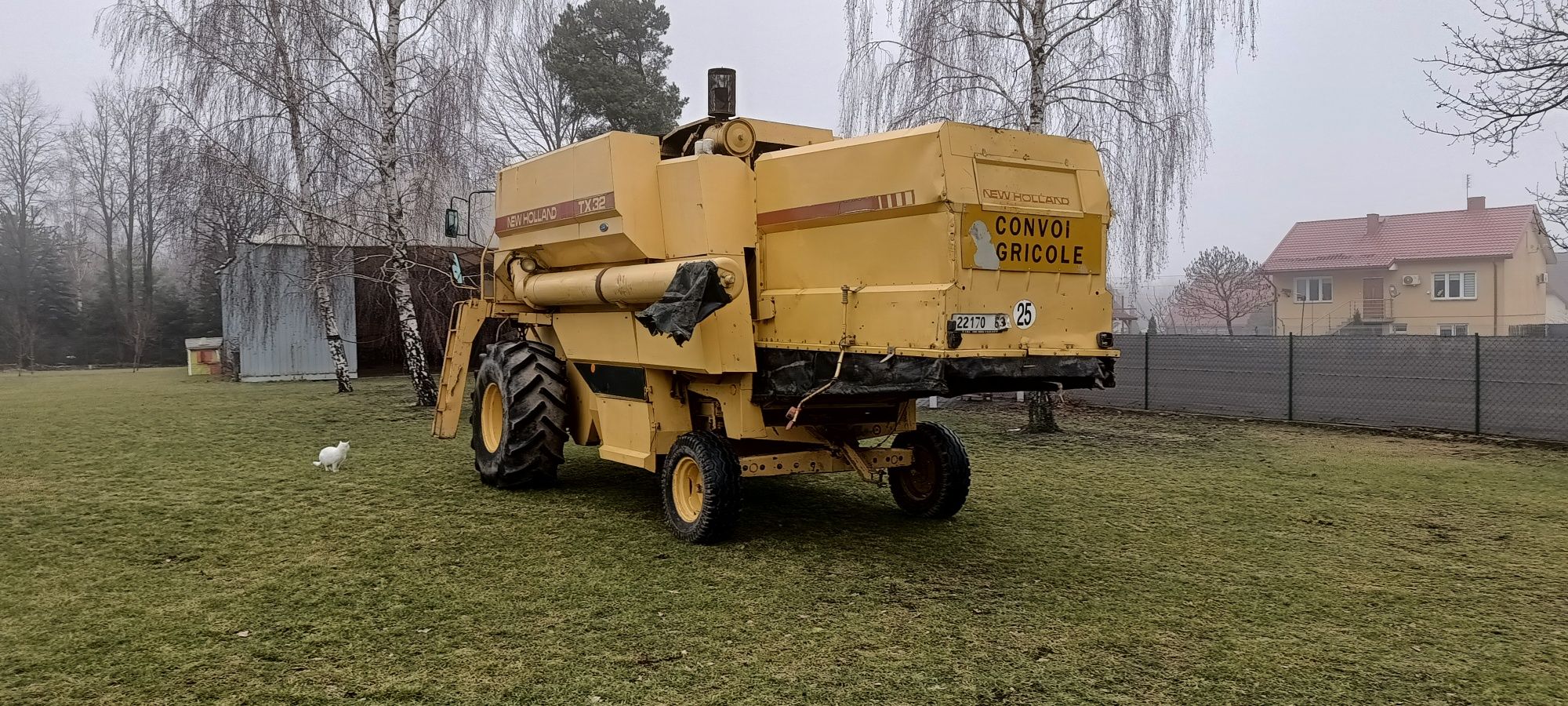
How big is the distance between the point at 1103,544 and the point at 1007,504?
1424 mm

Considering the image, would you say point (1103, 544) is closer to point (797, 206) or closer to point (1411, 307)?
point (797, 206)

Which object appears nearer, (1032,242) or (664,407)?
(1032,242)

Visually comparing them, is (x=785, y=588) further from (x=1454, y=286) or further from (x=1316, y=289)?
(x=1316, y=289)

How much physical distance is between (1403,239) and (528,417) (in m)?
36.7

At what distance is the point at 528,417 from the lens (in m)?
7.91

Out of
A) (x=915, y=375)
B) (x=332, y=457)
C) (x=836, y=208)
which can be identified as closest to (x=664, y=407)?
(x=836, y=208)

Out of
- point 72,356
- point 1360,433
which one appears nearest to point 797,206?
point 1360,433

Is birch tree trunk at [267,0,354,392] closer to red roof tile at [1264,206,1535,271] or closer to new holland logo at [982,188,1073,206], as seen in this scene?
new holland logo at [982,188,1073,206]

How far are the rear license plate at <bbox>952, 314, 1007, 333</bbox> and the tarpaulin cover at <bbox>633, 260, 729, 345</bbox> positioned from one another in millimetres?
1431

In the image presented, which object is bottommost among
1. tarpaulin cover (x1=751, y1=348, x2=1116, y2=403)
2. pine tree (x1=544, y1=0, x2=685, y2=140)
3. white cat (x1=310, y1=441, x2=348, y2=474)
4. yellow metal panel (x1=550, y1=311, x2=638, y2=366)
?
white cat (x1=310, y1=441, x2=348, y2=474)

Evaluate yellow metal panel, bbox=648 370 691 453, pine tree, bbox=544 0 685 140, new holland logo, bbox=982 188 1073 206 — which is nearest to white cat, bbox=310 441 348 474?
yellow metal panel, bbox=648 370 691 453

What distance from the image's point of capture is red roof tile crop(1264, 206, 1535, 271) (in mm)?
32875

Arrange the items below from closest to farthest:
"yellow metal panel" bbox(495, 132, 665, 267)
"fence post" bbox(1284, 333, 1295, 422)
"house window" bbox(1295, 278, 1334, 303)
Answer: "yellow metal panel" bbox(495, 132, 665, 267) < "fence post" bbox(1284, 333, 1295, 422) < "house window" bbox(1295, 278, 1334, 303)

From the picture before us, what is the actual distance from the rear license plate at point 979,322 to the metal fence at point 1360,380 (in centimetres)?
1053
